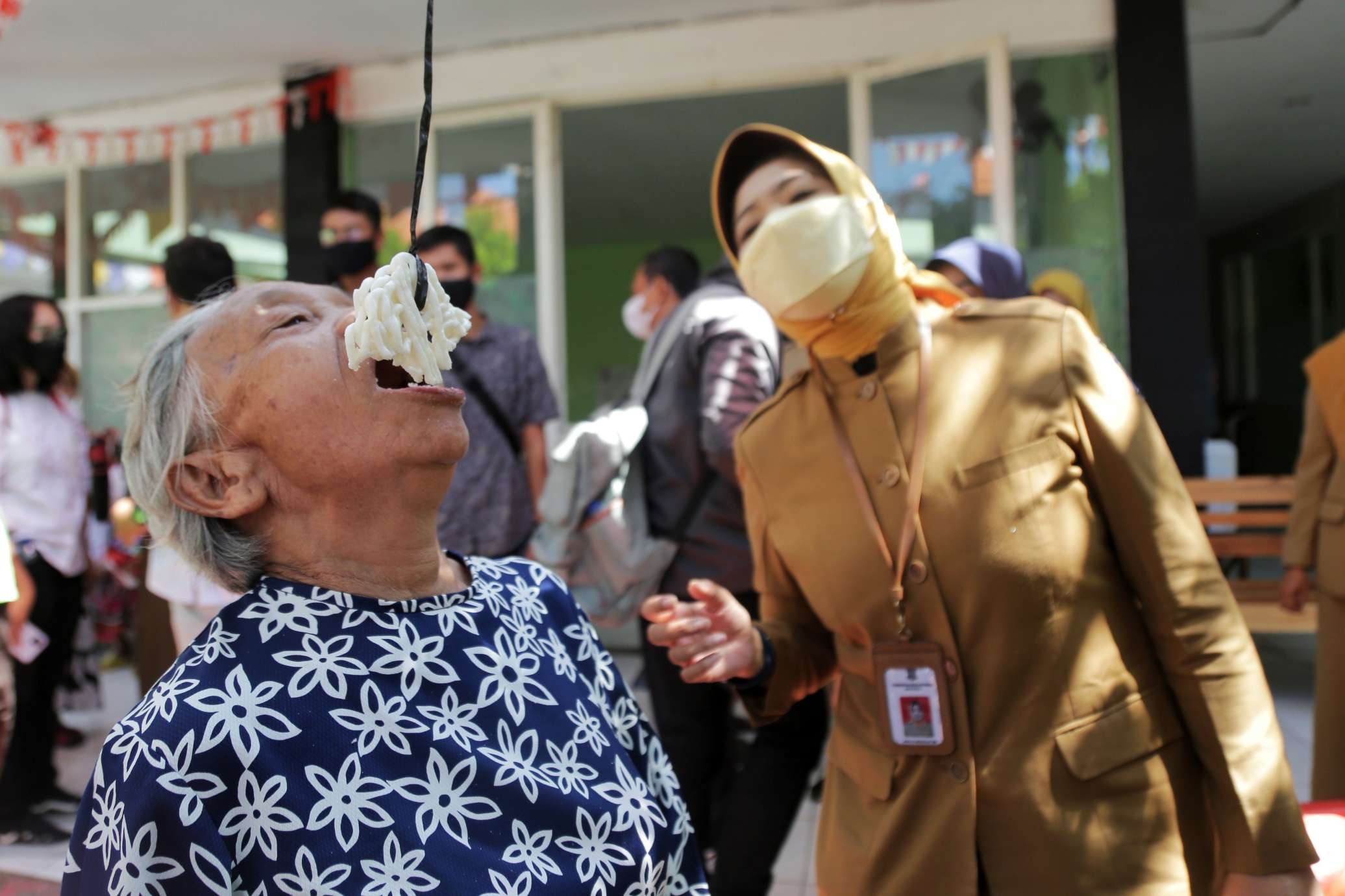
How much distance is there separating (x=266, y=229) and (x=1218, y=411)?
39.9ft

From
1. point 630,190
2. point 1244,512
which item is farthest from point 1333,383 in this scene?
point 630,190

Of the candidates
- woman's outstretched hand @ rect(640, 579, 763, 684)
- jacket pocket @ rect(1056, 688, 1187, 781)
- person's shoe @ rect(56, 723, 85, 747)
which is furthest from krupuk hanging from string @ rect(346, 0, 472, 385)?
person's shoe @ rect(56, 723, 85, 747)

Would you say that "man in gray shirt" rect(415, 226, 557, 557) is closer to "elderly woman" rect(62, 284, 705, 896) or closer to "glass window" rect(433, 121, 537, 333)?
"elderly woman" rect(62, 284, 705, 896)

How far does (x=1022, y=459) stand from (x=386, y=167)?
5870 millimetres

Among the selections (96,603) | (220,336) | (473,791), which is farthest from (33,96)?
(473,791)

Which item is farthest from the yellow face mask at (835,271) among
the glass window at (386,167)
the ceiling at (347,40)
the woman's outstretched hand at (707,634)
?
the glass window at (386,167)

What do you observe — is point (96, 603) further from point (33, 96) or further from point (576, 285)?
point (576, 285)

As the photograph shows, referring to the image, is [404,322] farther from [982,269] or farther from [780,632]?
[982,269]

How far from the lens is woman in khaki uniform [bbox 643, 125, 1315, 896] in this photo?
1487 mm

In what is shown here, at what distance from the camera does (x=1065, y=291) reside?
15.3 feet

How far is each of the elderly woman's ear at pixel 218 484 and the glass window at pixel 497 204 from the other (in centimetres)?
509

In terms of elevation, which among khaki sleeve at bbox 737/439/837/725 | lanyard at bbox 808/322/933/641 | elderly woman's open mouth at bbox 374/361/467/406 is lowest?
khaki sleeve at bbox 737/439/837/725

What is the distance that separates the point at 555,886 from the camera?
1.18 meters

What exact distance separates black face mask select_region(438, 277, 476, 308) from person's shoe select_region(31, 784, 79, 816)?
8.22 feet
